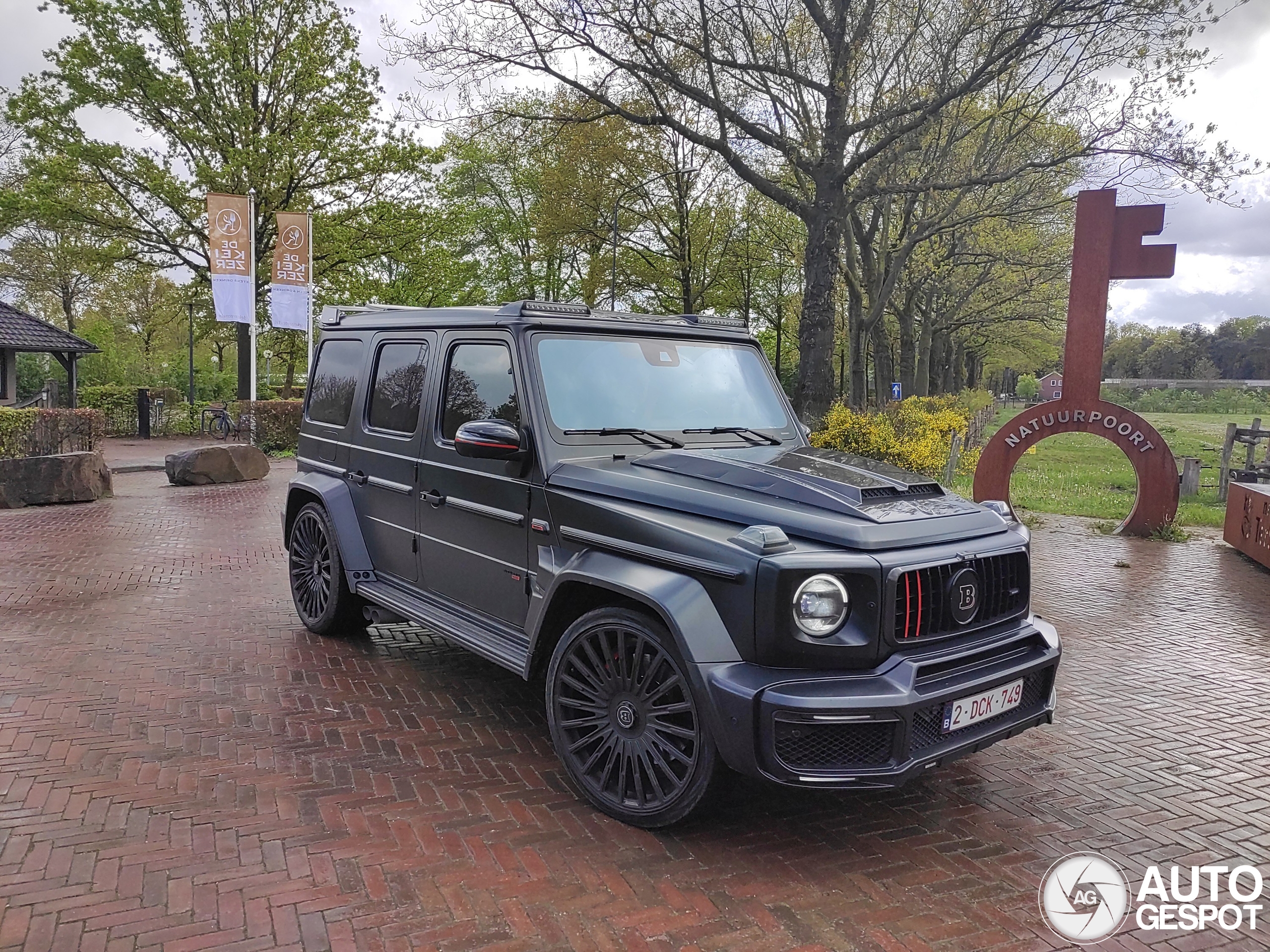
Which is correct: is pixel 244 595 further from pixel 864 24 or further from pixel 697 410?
pixel 864 24

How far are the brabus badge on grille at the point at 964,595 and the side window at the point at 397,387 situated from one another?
10.0 feet

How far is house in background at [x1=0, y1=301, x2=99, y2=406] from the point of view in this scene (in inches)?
944

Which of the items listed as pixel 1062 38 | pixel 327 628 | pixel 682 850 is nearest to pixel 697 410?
pixel 682 850

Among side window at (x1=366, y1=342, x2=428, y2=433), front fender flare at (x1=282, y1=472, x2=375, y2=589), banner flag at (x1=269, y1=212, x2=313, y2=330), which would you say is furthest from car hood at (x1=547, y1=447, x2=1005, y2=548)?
banner flag at (x1=269, y1=212, x2=313, y2=330)

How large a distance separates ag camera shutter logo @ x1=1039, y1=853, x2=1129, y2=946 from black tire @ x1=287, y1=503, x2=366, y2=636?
166 inches

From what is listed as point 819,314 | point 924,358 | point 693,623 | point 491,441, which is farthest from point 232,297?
point 924,358

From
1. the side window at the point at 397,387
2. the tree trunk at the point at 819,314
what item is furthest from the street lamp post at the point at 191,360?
the side window at the point at 397,387

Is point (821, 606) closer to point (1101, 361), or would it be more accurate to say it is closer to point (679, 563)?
point (679, 563)

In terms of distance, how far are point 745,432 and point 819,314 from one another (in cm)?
1066

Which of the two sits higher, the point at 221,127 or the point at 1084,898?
the point at 221,127

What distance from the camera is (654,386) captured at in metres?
4.50

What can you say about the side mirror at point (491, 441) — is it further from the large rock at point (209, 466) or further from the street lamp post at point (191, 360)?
the street lamp post at point (191, 360)

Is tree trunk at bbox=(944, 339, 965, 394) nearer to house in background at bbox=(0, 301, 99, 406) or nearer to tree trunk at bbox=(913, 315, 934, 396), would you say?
tree trunk at bbox=(913, 315, 934, 396)

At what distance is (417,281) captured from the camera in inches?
1201
